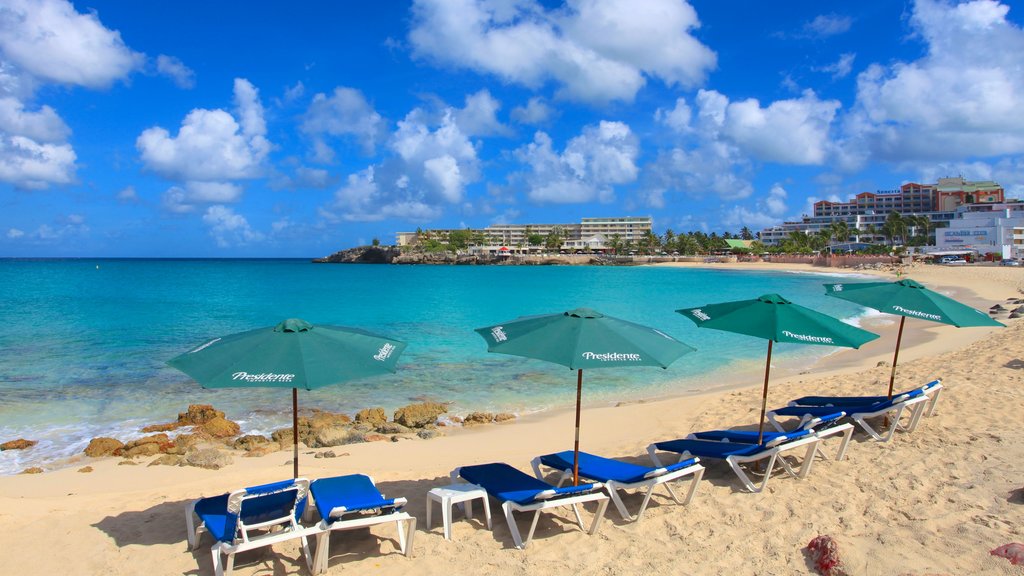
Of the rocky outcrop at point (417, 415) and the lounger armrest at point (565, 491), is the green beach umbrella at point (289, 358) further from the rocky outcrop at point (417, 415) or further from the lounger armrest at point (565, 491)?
the rocky outcrop at point (417, 415)

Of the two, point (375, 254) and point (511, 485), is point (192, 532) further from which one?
point (375, 254)

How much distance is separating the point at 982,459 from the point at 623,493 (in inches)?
156

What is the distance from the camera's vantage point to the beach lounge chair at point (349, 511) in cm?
508

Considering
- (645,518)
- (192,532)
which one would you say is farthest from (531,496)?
(192,532)

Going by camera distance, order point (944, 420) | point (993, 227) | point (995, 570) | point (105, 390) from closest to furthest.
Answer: point (995, 570) < point (944, 420) < point (105, 390) < point (993, 227)

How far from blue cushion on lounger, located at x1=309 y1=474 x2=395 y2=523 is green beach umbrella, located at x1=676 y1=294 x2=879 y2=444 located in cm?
374

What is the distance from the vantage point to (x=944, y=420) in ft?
28.3

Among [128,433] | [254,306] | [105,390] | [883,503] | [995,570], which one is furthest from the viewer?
[254,306]

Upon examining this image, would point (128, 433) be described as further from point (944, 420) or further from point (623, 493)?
point (944, 420)

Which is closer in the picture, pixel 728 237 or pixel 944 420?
pixel 944 420

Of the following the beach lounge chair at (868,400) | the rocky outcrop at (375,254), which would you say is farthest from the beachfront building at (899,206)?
the beach lounge chair at (868,400)

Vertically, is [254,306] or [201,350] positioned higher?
[201,350]

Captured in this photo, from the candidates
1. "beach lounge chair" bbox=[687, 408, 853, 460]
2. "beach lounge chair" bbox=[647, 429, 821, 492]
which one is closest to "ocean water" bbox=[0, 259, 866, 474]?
"beach lounge chair" bbox=[687, 408, 853, 460]

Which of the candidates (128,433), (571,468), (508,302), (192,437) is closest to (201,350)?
(571,468)
